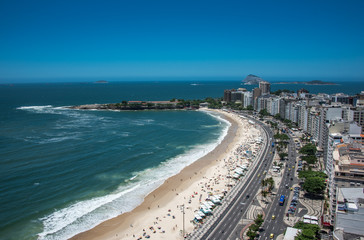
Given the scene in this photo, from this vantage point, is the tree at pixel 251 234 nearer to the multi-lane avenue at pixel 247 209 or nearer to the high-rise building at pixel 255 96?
the multi-lane avenue at pixel 247 209

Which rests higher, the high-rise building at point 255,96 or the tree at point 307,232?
the high-rise building at point 255,96

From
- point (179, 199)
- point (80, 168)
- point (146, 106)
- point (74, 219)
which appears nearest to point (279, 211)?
point (179, 199)

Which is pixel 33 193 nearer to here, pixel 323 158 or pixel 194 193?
pixel 194 193

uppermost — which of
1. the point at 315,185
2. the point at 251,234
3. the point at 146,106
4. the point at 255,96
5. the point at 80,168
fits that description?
the point at 255,96

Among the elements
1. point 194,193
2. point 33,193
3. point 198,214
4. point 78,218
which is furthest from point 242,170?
point 33,193

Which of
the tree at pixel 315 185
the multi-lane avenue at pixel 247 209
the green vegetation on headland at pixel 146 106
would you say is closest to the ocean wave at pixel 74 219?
the multi-lane avenue at pixel 247 209

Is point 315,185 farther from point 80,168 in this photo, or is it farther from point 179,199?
point 80,168
